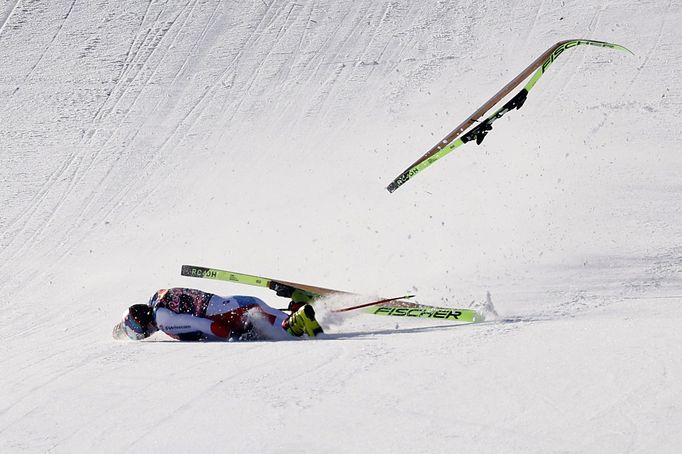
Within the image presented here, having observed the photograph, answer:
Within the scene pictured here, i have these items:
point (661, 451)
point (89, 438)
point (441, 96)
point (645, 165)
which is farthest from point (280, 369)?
point (441, 96)

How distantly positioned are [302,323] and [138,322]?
4.40 feet

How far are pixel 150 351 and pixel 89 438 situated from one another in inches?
67.7

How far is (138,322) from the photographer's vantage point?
739 centimetres

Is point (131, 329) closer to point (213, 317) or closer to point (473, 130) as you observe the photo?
point (213, 317)

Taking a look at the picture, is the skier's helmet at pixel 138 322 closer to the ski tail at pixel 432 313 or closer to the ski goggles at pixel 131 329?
the ski goggles at pixel 131 329

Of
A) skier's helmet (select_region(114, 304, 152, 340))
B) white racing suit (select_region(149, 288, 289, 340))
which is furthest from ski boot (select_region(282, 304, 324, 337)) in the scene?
skier's helmet (select_region(114, 304, 152, 340))

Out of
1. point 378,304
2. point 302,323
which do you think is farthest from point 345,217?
point 302,323

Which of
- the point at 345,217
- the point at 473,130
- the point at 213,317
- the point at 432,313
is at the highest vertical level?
the point at 473,130

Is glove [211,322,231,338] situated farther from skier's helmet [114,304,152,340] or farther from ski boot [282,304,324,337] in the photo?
skier's helmet [114,304,152,340]

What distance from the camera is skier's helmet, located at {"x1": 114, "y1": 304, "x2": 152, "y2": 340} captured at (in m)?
7.39

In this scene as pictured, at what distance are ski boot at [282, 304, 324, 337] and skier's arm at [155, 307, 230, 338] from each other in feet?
1.64

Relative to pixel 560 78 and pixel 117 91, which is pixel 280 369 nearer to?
pixel 560 78

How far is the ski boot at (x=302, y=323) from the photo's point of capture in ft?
22.6

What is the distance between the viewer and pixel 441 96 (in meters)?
13.4
